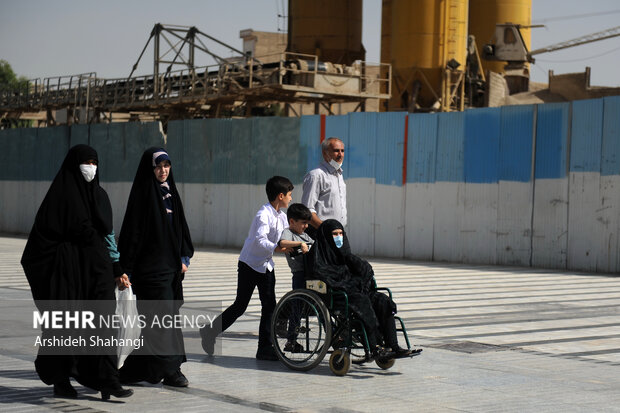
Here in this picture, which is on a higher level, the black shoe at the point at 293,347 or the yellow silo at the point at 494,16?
the yellow silo at the point at 494,16

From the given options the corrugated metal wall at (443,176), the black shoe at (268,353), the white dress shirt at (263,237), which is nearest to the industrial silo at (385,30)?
the corrugated metal wall at (443,176)

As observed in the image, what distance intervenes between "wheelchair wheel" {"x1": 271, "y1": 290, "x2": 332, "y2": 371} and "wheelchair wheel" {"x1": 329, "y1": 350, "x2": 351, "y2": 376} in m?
0.14

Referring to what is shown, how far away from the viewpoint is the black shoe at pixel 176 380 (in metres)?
7.60

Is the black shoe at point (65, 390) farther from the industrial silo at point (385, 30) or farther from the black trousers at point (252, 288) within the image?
Answer: the industrial silo at point (385, 30)

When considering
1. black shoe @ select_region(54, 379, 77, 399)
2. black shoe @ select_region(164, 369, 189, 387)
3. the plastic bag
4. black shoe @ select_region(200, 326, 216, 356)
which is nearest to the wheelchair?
black shoe @ select_region(200, 326, 216, 356)

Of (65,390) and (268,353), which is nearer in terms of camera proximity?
(65,390)

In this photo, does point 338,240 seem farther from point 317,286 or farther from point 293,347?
point 293,347

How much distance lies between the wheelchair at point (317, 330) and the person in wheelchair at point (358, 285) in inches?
2.8

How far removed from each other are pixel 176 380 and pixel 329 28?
34682 millimetres

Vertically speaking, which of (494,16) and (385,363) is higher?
(494,16)

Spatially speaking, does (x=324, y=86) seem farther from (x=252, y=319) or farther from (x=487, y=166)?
(x=252, y=319)

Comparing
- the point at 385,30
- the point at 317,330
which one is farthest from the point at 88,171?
the point at 385,30

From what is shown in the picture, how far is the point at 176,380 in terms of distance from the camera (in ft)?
25.0

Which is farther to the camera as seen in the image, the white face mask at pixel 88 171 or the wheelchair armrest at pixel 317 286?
the wheelchair armrest at pixel 317 286
